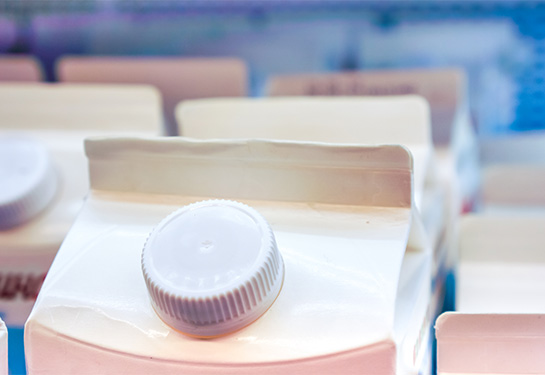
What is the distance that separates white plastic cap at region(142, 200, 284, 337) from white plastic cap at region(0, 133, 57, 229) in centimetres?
16

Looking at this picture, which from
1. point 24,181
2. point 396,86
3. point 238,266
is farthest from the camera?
point 396,86

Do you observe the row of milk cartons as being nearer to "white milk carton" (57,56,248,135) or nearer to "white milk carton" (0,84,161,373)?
"white milk carton" (0,84,161,373)

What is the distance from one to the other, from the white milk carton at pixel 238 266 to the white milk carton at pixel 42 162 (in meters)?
0.07

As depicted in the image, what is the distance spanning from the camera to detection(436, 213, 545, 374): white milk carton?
0.99 ft

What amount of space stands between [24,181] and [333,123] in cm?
24

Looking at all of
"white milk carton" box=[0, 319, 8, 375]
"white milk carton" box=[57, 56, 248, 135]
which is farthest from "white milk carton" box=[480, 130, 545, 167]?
"white milk carton" box=[0, 319, 8, 375]

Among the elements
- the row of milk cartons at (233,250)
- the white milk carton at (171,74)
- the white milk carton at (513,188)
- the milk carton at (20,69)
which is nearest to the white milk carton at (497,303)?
the row of milk cartons at (233,250)

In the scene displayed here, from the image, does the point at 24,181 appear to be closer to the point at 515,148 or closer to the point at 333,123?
the point at 333,123

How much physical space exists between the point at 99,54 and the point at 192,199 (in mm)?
316

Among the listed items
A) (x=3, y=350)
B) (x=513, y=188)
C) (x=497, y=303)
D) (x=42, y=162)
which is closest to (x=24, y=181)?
(x=42, y=162)

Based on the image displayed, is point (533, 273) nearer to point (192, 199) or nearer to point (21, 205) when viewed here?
point (192, 199)

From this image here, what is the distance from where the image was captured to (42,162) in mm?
450

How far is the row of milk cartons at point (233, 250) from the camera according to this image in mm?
287

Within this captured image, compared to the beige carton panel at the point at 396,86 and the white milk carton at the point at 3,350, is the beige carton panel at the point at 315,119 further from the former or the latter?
the white milk carton at the point at 3,350
